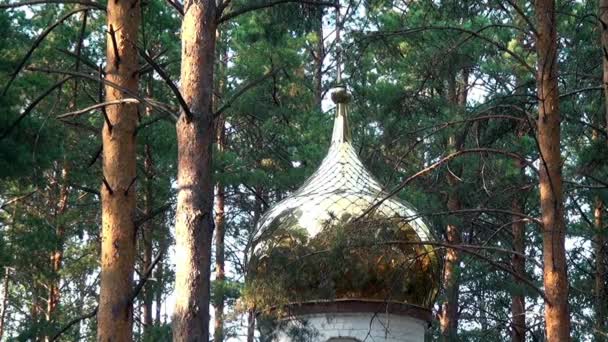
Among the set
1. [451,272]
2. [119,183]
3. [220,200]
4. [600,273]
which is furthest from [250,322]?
[220,200]

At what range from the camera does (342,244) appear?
8.75 m

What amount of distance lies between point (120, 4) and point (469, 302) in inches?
616

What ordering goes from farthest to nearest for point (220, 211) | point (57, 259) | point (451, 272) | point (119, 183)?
point (57, 259), point (220, 211), point (451, 272), point (119, 183)

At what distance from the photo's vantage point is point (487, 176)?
48.3 feet

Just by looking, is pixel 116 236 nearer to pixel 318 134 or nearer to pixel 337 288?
pixel 337 288

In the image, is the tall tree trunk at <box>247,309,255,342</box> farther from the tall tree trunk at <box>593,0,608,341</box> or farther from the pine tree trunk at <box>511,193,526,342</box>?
the pine tree trunk at <box>511,193,526,342</box>

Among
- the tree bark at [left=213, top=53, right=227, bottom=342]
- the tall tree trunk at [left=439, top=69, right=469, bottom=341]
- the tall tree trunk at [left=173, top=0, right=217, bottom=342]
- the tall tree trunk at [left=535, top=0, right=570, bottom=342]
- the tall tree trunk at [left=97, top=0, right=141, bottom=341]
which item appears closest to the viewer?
the tall tree trunk at [left=173, top=0, right=217, bottom=342]

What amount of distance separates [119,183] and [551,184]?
3669 mm

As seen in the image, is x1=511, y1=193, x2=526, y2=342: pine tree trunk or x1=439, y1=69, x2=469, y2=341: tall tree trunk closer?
→ x1=511, y1=193, x2=526, y2=342: pine tree trunk

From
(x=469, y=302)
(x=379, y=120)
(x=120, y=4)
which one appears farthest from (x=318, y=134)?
(x=120, y=4)

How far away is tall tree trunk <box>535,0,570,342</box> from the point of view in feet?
26.6

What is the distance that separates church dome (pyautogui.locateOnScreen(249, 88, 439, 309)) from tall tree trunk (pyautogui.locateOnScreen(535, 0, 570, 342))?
112cm

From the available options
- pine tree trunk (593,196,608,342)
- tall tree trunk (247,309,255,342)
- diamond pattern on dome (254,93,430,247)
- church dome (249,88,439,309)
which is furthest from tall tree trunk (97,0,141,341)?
pine tree trunk (593,196,608,342)

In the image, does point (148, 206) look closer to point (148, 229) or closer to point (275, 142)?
point (148, 229)
